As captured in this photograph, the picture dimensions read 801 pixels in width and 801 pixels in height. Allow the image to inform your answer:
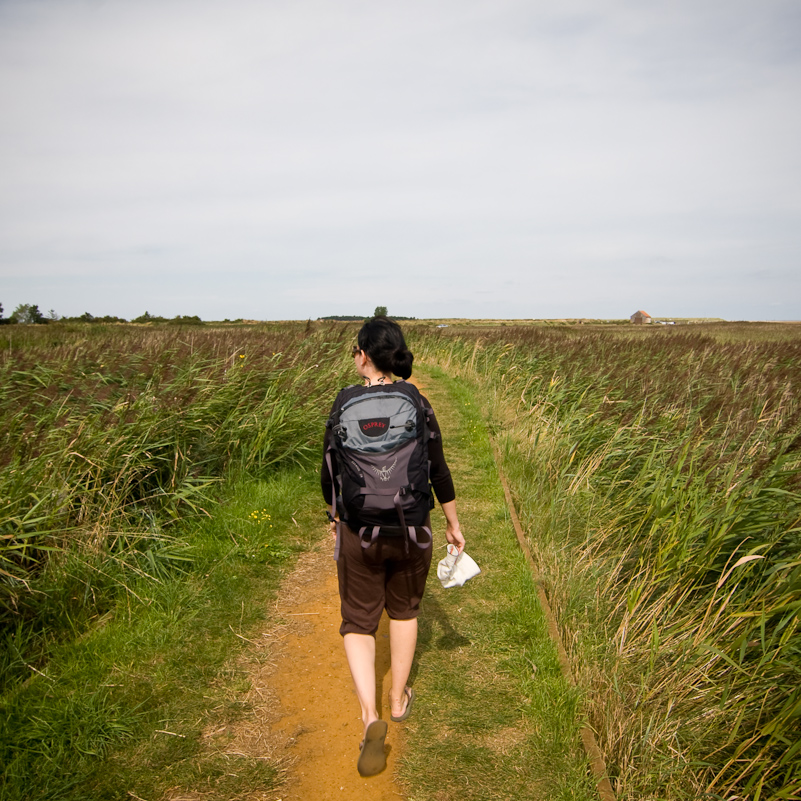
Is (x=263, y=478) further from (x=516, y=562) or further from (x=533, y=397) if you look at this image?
(x=533, y=397)

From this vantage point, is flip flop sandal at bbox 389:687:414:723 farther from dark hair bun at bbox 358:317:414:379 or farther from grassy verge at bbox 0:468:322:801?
dark hair bun at bbox 358:317:414:379

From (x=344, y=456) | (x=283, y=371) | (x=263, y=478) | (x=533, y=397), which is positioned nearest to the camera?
(x=344, y=456)

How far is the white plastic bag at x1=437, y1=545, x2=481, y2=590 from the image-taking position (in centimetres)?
309

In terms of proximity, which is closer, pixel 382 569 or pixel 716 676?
pixel 382 569

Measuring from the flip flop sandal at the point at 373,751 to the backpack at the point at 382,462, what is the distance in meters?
0.89

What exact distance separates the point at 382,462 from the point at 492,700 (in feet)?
6.00

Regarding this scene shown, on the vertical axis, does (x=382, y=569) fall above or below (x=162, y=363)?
below

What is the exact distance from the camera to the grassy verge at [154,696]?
2.67 m

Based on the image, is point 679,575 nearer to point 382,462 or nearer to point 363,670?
point 363,670

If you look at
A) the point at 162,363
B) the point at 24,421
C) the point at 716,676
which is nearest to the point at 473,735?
the point at 716,676

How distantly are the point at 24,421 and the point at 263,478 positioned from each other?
2.45m

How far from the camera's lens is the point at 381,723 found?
266 cm

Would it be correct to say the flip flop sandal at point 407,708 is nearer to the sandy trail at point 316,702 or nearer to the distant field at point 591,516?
the sandy trail at point 316,702

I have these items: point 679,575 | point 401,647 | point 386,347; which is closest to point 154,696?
point 401,647
